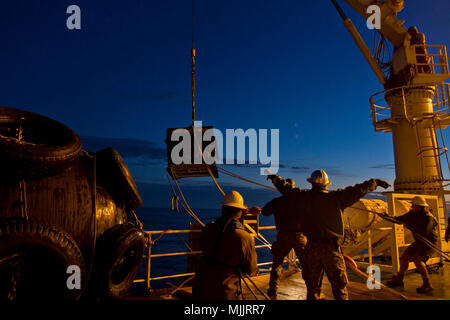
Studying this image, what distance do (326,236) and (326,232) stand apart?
70mm

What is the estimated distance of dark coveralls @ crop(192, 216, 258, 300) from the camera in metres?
3.41

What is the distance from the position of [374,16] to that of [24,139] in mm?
19083

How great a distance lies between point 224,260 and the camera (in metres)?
3.42

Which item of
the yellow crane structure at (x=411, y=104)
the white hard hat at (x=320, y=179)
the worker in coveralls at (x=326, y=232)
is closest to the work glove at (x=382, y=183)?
the worker in coveralls at (x=326, y=232)

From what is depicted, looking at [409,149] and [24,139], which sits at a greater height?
[409,149]

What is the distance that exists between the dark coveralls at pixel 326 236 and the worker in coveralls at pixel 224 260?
166 cm

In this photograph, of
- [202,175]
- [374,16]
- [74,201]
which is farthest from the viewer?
[374,16]

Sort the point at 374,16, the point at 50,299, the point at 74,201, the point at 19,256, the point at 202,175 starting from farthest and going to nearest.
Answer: the point at 374,16 → the point at 202,175 → the point at 74,201 → the point at 50,299 → the point at 19,256

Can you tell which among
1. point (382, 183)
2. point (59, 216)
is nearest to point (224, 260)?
point (59, 216)

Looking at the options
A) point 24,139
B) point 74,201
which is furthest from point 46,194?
point 24,139

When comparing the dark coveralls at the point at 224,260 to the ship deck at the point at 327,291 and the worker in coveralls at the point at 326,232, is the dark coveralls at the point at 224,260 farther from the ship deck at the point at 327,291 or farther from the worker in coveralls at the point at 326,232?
the ship deck at the point at 327,291

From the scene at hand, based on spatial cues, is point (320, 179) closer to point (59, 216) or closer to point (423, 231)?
point (423, 231)
